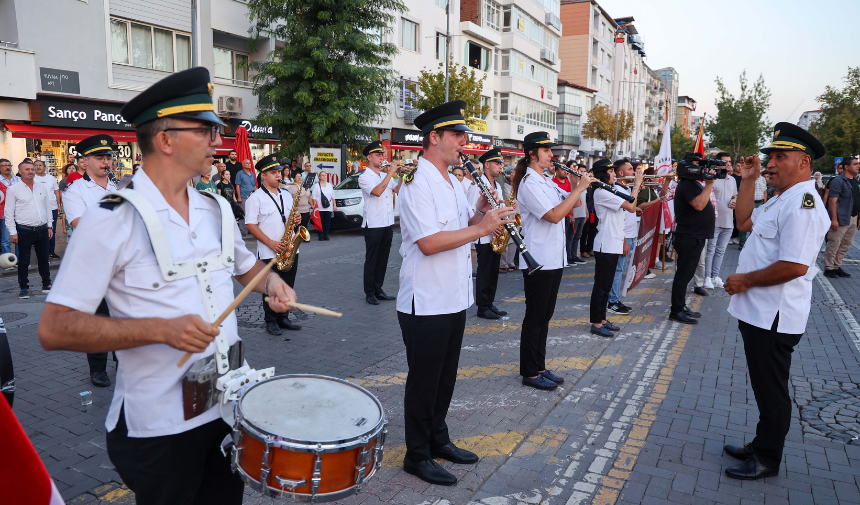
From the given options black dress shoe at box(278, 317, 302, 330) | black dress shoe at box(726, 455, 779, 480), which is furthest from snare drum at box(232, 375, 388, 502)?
black dress shoe at box(278, 317, 302, 330)

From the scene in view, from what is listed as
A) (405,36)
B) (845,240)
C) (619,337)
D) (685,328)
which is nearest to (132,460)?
(619,337)

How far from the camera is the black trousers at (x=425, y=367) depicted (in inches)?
144

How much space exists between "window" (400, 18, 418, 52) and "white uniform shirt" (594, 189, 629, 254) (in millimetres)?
27291

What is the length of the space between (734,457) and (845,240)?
33.2 feet

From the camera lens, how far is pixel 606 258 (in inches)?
287

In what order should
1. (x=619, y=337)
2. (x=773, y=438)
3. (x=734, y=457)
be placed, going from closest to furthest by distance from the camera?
(x=773, y=438)
(x=734, y=457)
(x=619, y=337)

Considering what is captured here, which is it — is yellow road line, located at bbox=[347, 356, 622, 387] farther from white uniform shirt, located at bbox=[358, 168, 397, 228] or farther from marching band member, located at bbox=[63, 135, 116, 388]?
white uniform shirt, located at bbox=[358, 168, 397, 228]

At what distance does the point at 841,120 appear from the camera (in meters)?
35.1

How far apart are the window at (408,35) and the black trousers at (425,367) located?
30.8 m

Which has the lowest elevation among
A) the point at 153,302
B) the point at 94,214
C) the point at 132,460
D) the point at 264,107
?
the point at 132,460

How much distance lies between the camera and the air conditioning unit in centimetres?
2295

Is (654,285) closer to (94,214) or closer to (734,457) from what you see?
(734,457)

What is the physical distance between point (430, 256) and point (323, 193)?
42.7 feet

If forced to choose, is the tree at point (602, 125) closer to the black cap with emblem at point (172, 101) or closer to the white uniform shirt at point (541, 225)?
the white uniform shirt at point (541, 225)
